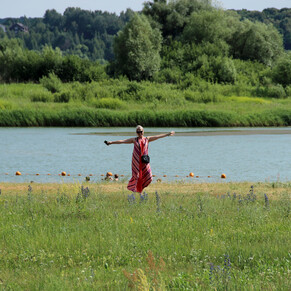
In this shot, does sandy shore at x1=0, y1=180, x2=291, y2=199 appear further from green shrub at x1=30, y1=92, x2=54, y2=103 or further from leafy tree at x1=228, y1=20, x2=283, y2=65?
leafy tree at x1=228, y1=20, x2=283, y2=65

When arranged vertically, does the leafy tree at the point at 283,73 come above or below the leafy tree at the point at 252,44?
below

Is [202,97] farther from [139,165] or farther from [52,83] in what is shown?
[139,165]

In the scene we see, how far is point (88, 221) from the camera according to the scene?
10.1m

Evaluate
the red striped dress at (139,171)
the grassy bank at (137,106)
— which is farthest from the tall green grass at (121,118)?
the red striped dress at (139,171)

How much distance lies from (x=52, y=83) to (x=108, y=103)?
10.6 meters

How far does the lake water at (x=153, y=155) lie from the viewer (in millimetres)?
22500

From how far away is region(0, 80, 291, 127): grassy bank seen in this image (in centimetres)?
4769

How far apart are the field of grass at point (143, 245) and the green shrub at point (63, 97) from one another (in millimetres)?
43188

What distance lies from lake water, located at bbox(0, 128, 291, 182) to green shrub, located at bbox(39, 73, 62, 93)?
49.8 feet

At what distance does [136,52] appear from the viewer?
210 ft

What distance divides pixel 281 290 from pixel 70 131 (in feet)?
129

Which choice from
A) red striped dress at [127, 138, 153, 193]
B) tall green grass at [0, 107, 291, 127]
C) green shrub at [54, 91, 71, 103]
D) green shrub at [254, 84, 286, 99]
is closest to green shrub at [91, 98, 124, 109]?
tall green grass at [0, 107, 291, 127]

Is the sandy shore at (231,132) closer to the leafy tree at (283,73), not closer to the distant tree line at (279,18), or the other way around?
the leafy tree at (283,73)

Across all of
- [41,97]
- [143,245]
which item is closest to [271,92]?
[41,97]
